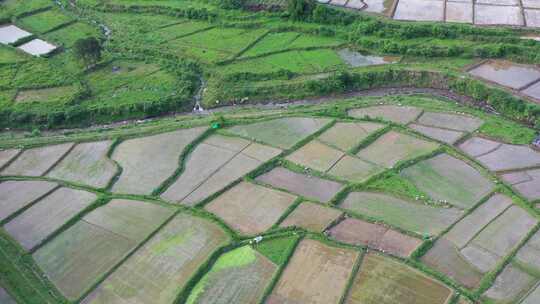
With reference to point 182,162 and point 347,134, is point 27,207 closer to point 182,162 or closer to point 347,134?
point 182,162

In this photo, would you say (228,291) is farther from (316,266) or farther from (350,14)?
(350,14)

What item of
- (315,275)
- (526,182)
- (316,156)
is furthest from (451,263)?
(316,156)

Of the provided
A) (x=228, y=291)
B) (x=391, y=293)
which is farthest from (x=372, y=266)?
(x=228, y=291)

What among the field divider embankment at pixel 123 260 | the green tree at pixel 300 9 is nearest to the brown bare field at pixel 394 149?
the field divider embankment at pixel 123 260

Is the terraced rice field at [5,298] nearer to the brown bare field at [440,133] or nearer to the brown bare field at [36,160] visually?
the brown bare field at [36,160]

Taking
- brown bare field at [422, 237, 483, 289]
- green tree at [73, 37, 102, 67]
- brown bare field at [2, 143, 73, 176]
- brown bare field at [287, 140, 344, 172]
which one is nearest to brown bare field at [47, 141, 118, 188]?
brown bare field at [2, 143, 73, 176]

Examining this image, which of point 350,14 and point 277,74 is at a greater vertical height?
point 350,14
